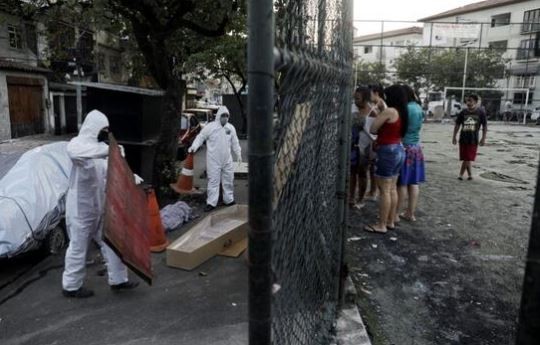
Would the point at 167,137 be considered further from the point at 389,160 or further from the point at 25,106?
the point at 25,106

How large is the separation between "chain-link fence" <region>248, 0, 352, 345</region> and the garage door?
64.9 ft

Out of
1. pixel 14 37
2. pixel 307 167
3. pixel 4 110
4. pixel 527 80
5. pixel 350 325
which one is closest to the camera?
A: pixel 307 167

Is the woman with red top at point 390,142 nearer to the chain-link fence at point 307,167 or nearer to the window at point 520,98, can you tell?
the chain-link fence at point 307,167

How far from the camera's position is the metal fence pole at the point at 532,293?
0.99 meters

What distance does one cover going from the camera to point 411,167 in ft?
17.9

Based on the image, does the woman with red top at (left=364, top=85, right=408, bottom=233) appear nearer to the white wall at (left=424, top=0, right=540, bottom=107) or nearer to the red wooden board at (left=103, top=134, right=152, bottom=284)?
the red wooden board at (left=103, top=134, right=152, bottom=284)

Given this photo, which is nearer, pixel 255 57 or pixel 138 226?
pixel 255 57

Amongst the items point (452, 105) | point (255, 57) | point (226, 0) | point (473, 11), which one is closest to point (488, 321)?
point (255, 57)

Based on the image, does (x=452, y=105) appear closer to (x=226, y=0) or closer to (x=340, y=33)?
(x=226, y=0)

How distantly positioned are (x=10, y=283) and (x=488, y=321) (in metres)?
4.48

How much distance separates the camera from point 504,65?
3491 centimetres

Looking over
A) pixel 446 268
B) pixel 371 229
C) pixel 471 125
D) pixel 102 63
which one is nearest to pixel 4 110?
pixel 102 63

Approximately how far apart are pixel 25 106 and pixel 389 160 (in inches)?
781

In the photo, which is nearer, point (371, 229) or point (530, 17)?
point (371, 229)
